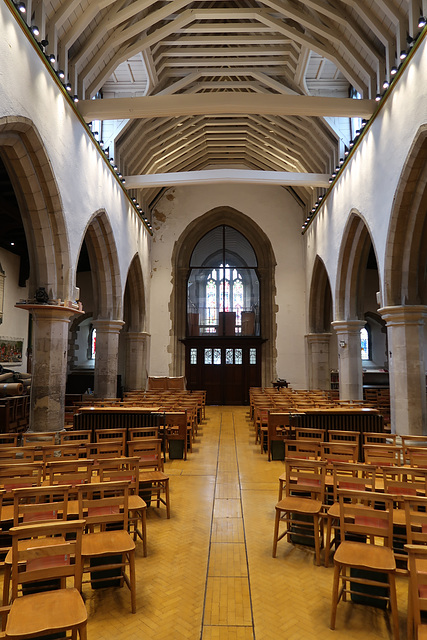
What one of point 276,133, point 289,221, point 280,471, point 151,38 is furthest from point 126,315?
point 280,471

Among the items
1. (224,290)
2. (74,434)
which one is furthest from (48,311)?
(224,290)

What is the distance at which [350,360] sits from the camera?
12.3 m

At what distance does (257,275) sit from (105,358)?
8450mm

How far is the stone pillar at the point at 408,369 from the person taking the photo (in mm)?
8484

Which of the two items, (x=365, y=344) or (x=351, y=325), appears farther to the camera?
(x=365, y=344)

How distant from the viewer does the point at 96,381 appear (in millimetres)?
12250

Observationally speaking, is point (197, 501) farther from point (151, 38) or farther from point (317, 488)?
point (151, 38)

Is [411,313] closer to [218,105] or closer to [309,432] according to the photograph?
[309,432]

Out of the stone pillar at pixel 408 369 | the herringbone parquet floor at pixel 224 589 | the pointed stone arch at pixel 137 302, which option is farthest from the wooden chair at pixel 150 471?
the pointed stone arch at pixel 137 302

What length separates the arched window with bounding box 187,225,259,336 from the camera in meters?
18.7

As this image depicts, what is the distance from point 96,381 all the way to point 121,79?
793 centimetres

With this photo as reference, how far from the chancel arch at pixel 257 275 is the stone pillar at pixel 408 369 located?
9.37 meters

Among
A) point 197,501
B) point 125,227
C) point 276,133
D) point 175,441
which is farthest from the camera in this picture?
point 276,133

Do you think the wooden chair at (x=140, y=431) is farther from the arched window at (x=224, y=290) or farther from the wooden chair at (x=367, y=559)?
the arched window at (x=224, y=290)
